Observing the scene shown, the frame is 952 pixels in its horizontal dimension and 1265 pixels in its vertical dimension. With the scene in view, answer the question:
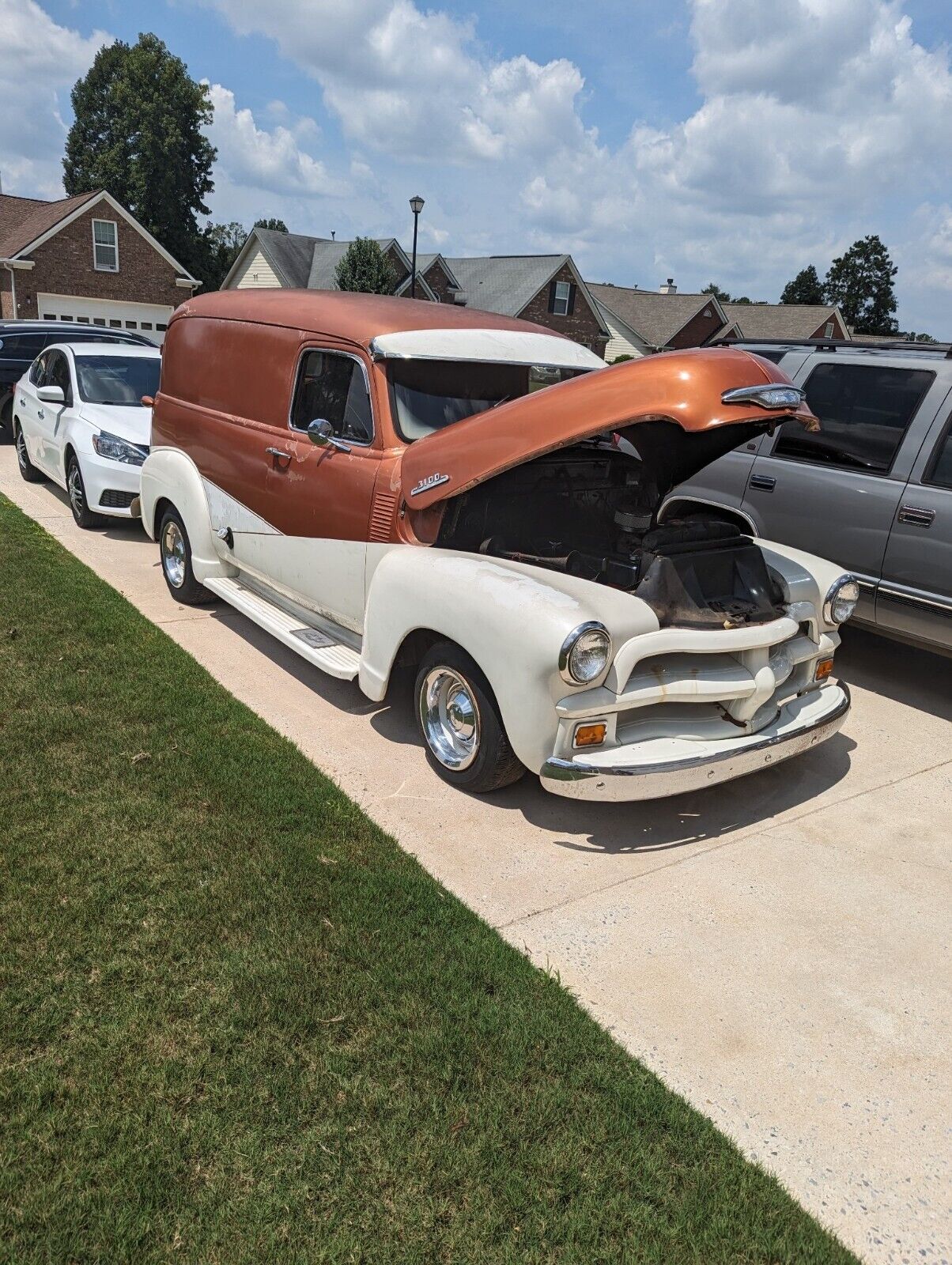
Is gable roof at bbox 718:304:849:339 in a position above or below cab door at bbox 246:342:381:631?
above

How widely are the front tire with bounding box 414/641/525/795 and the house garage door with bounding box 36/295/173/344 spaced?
93.1 feet

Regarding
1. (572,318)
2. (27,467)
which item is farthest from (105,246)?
(27,467)

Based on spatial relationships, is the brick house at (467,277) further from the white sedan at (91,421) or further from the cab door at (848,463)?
the cab door at (848,463)

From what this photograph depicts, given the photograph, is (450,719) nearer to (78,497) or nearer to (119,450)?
(119,450)

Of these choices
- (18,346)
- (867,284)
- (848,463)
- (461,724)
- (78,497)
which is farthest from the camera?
(867,284)

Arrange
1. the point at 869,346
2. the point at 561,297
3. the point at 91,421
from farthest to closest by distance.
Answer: the point at 561,297
the point at 91,421
the point at 869,346

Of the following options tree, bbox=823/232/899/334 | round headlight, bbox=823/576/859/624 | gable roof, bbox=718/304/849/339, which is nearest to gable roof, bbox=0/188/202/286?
gable roof, bbox=718/304/849/339

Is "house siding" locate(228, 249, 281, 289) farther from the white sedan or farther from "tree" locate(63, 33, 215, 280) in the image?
the white sedan

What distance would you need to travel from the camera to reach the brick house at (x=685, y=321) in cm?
4472

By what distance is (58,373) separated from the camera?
9750mm

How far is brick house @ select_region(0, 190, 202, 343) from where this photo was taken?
2894cm

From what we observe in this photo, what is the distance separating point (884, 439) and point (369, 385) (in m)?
3.40

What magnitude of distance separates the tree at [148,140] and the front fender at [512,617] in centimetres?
5340

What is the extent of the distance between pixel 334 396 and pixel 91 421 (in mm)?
4753
